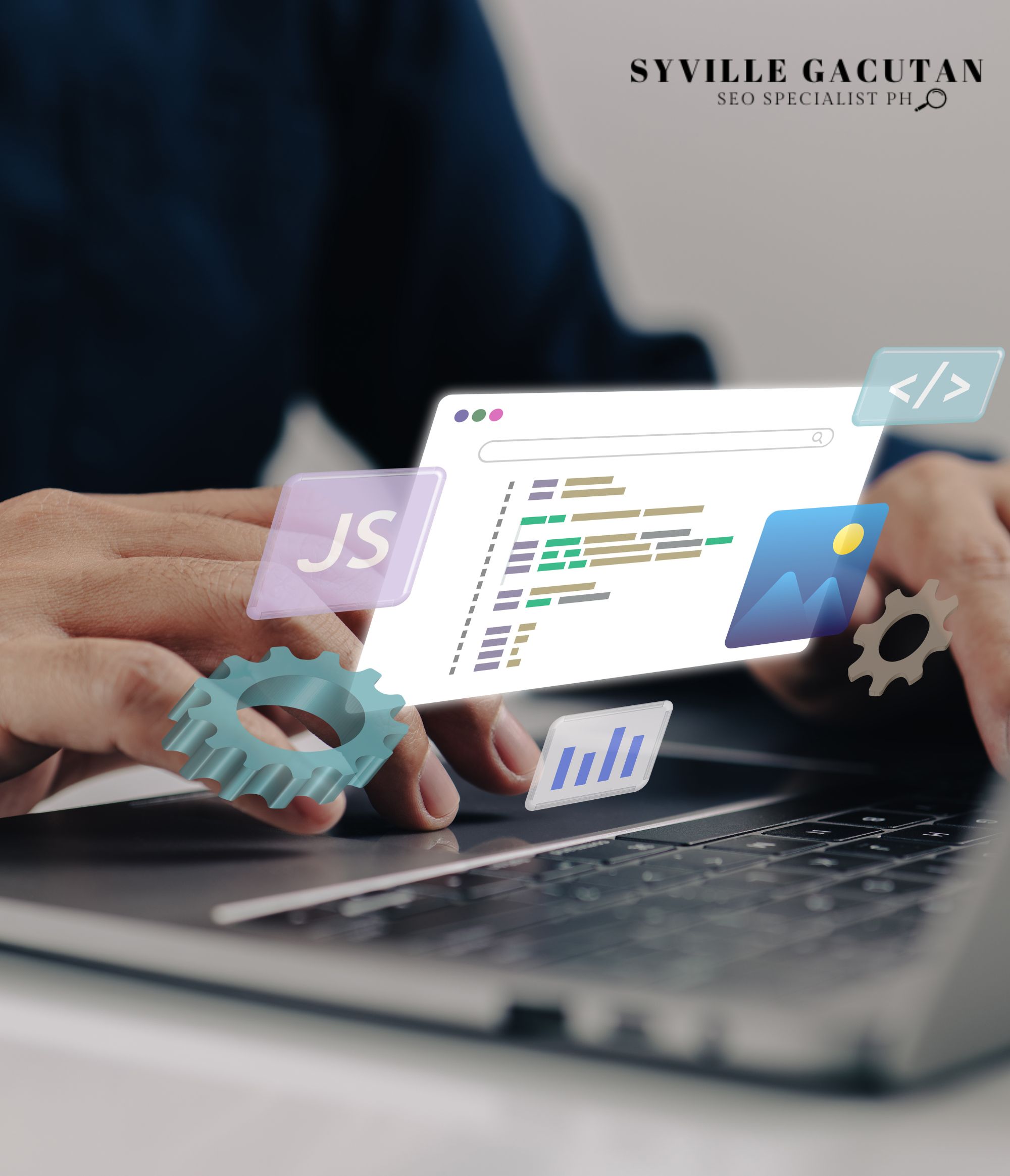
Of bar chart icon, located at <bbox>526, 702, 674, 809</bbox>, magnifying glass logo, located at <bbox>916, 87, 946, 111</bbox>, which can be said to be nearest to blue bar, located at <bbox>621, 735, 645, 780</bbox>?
bar chart icon, located at <bbox>526, 702, 674, 809</bbox>

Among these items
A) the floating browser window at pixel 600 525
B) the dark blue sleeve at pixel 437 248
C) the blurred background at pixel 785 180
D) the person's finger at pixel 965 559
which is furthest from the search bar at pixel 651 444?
the dark blue sleeve at pixel 437 248

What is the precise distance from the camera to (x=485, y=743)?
1.38 feet

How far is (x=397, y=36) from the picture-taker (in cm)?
101

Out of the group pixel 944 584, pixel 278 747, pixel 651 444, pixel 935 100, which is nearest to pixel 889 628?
pixel 944 584

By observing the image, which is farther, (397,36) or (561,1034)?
(397,36)

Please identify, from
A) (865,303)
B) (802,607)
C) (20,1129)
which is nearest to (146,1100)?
(20,1129)

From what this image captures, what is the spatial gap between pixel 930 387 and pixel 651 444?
136mm

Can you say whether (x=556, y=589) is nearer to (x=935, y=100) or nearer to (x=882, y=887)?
(x=882, y=887)

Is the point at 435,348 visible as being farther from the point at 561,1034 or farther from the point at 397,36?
the point at 561,1034

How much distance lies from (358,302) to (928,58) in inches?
19.0

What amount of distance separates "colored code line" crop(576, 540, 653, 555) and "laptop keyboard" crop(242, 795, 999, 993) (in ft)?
0.30

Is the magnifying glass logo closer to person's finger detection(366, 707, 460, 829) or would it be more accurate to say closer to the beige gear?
the beige gear

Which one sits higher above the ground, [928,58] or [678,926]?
[928,58]

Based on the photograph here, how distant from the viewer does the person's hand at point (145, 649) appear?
36cm
